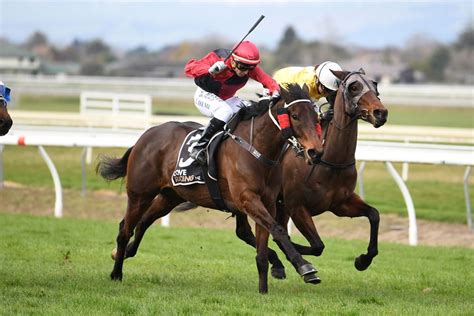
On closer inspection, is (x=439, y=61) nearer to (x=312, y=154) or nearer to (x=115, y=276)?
(x=115, y=276)

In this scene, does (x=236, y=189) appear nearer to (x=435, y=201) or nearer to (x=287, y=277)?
(x=287, y=277)

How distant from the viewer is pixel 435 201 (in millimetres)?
14734

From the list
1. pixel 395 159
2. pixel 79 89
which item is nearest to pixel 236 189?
pixel 395 159

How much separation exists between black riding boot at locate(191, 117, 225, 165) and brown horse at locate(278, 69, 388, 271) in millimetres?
794

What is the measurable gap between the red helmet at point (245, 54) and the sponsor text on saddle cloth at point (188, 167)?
0.79m

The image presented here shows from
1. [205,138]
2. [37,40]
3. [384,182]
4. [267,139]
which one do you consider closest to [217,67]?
[205,138]

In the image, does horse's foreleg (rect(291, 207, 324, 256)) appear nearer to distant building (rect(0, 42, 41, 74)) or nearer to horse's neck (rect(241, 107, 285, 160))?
horse's neck (rect(241, 107, 285, 160))

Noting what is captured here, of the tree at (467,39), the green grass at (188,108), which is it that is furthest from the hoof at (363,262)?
the tree at (467,39)

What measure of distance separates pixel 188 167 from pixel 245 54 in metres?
1.04

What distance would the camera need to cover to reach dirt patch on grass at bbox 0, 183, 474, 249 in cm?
1219

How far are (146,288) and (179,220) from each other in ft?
19.2

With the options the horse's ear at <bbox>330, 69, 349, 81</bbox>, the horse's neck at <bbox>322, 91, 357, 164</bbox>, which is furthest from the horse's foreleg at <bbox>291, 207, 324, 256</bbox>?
the horse's ear at <bbox>330, 69, 349, 81</bbox>

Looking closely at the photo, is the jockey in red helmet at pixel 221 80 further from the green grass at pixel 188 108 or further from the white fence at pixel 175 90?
the white fence at pixel 175 90

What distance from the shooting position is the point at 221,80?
27.1ft
